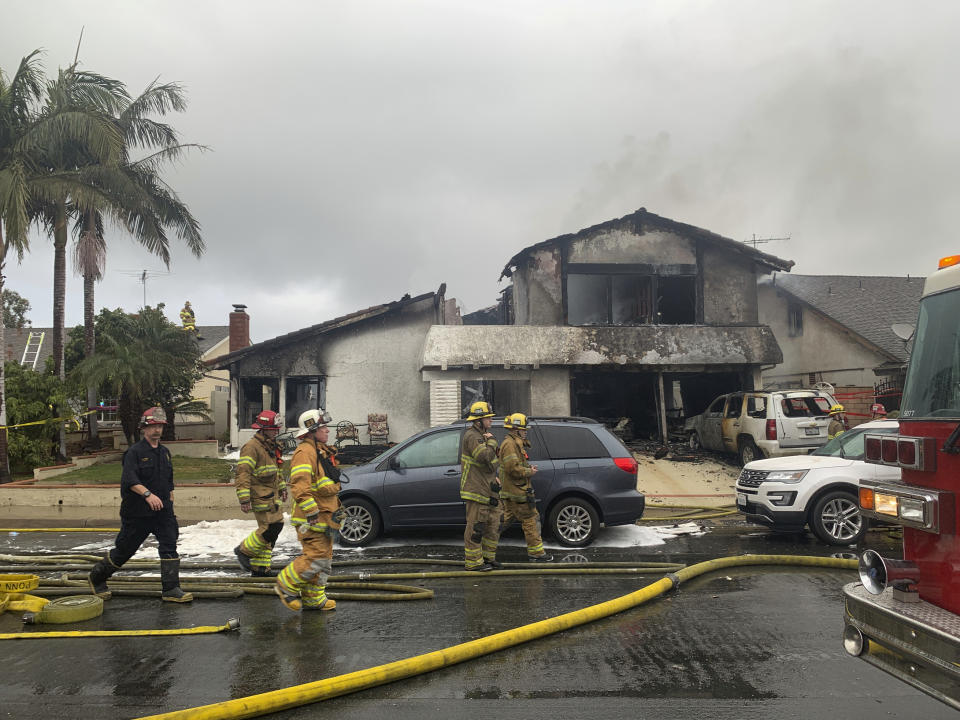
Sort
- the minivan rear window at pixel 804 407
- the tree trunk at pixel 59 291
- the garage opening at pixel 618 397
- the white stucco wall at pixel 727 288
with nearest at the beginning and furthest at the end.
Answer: the minivan rear window at pixel 804 407, the tree trunk at pixel 59 291, the white stucco wall at pixel 727 288, the garage opening at pixel 618 397

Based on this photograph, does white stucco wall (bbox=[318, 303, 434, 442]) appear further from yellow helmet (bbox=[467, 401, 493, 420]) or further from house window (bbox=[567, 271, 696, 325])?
yellow helmet (bbox=[467, 401, 493, 420])

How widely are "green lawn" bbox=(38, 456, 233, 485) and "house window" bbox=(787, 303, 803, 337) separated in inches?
737

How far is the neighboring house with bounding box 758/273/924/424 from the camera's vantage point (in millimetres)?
19953

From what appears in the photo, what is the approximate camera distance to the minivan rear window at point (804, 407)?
14109 mm

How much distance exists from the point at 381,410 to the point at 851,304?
55.4 feet

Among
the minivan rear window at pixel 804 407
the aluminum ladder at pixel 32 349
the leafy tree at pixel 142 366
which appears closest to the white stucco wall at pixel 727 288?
the minivan rear window at pixel 804 407

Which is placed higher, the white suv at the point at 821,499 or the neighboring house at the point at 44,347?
the neighboring house at the point at 44,347

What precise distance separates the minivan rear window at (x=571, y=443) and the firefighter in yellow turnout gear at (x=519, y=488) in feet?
3.14

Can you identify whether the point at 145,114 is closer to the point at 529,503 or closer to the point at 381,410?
the point at 381,410

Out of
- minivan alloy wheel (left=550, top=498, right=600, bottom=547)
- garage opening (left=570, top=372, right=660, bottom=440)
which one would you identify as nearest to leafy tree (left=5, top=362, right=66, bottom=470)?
minivan alloy wheel (left=550, top=498, right=600, bottom=547)

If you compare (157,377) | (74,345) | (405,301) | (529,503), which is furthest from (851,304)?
(74,345)

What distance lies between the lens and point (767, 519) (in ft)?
28.2

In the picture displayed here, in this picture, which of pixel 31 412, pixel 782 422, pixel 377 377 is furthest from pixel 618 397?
pixel 31 412

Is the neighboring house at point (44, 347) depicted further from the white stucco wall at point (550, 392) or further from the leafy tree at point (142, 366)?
the white stucco wall at point (550, 392)
